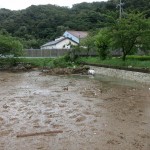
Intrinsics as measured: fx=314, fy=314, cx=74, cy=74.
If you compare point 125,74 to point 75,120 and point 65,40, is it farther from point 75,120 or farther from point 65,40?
point 65,40

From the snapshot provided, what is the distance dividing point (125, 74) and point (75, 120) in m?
15.7

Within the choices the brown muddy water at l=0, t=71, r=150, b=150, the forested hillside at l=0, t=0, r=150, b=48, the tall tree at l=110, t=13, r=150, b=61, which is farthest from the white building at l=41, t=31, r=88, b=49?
the brown muddy water at l=0, t=71, r=150, b=150

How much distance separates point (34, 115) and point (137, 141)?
15.9 ft

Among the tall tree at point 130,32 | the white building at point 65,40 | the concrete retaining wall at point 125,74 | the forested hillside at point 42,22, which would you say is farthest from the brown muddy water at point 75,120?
the forested hillside at point 42,22

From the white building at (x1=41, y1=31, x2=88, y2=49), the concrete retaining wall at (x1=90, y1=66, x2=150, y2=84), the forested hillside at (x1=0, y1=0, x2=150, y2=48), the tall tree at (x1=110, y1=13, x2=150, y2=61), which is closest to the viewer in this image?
the concrete retaining wall at (x1=90, y1=66, x2=150, y2=84)

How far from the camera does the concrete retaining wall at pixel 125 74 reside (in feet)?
76.5

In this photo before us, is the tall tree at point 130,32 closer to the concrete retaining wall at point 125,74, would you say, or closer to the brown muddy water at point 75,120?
the concrete retaining wall at point 125,74

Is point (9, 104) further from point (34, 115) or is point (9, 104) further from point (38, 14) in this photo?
point (38, 14)

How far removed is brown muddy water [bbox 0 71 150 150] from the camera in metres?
8.77

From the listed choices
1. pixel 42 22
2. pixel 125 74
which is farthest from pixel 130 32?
pixel 42 22

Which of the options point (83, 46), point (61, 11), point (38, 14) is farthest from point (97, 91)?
point (61, 11)

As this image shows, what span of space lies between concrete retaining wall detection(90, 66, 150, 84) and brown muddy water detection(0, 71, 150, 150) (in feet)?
15.0

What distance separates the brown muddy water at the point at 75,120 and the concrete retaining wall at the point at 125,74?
4.57m

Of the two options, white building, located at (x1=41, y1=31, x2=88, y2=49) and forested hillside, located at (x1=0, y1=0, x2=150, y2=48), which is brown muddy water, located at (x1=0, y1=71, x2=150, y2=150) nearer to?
white building, located at (x1=41, y1=31, x2=88, y2=49)
